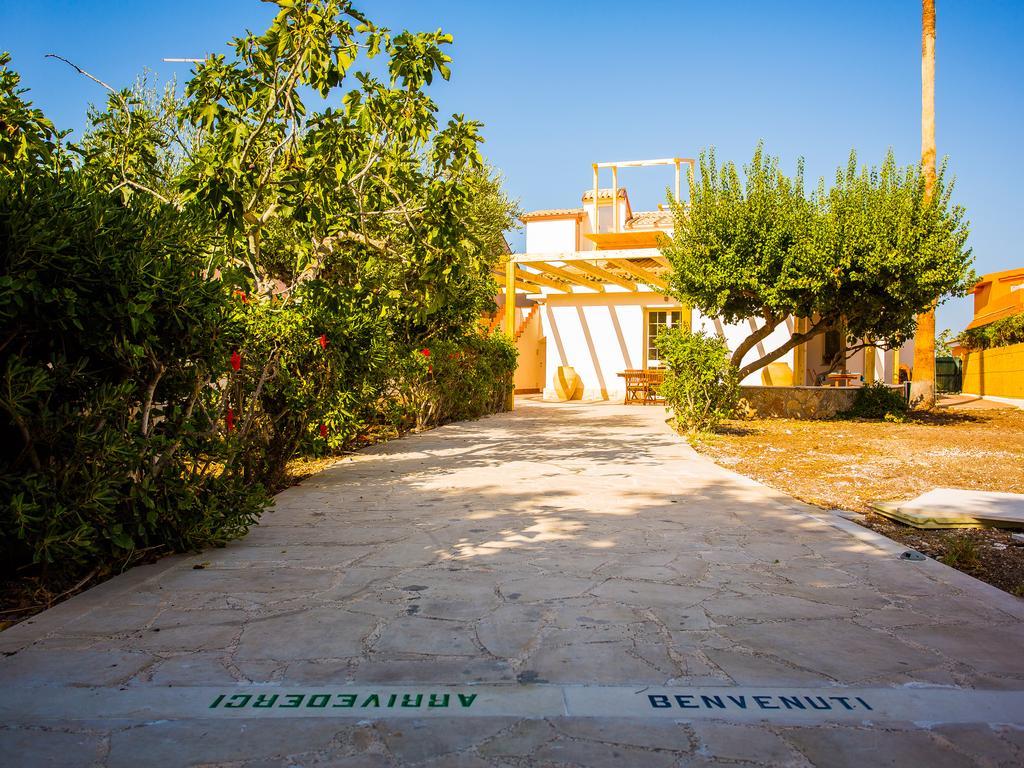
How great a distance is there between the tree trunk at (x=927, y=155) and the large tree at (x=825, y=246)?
2.00 metres

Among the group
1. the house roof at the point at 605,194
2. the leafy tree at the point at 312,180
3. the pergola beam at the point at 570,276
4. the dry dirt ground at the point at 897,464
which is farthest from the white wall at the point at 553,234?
the leafy tree at the point at 312,180

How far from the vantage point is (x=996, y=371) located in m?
21.9

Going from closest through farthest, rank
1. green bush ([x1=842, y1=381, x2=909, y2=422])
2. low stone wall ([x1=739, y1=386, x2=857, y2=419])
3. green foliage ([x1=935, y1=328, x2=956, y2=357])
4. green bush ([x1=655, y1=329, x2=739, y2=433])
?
green bush ([x1=655, y1=329, x2=739, y2=433]) < green bush ([x1=842, y1=381, x2=909, y2=422]) < low stone wall ([x1=739, y1=386, x2=857, y2=419]) < green foliage ([x1=935, y1=328, x2=956, y2=357])

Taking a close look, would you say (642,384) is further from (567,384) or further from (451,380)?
(451,380)

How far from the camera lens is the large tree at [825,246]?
12.5 meters

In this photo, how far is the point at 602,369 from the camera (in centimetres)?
2111

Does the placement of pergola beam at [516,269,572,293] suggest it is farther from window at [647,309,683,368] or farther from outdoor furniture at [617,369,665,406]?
outdoor furniture at [617,369,665,406]

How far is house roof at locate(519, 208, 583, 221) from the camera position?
24266 mm

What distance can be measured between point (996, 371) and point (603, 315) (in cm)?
1189

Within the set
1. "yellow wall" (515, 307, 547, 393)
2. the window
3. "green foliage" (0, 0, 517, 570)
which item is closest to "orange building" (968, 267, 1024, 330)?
the window

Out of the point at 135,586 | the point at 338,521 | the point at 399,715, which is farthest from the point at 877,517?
the point at 135,586

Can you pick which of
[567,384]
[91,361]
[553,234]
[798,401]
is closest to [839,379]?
[798,401]

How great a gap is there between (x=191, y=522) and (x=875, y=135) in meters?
13.3

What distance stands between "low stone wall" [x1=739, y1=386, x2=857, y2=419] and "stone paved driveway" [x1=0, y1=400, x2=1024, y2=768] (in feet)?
34.5
